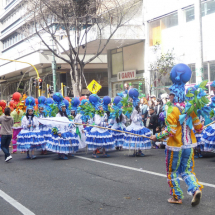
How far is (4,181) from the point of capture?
26.8 ft

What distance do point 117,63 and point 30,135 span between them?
56.8ft

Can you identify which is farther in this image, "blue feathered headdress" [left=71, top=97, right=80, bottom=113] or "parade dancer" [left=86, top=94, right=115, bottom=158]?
"blue feathered headdress" [left=71, top=97, right=80, bottom=113]

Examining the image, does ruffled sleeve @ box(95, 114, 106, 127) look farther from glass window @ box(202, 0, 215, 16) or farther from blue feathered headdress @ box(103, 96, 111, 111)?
glass window @ box(202, 0, 215, 16)

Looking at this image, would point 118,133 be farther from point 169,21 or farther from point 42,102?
point 169,21

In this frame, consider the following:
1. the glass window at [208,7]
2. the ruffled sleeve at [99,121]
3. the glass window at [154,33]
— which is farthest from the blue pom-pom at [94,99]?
the glass window at [154,33]

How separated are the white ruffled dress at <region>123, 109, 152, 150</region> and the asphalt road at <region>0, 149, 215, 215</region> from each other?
0.36 metres

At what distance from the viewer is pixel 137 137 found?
1120 cm

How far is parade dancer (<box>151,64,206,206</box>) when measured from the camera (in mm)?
5691

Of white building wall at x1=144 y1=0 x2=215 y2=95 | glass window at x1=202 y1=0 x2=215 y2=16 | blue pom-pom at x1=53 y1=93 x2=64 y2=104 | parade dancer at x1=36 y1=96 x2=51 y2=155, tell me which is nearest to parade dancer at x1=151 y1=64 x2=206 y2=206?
blue pom-pom at x1=53 y1=93 x2=64 y2=104

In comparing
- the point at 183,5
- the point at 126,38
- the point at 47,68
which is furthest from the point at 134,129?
the point at 47,68

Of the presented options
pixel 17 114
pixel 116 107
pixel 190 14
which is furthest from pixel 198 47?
pixel 17 114

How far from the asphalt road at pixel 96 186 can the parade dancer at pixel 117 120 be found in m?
1.39

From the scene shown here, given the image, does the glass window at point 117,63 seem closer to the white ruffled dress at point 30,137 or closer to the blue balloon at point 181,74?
the white ruffled dress at point 30,137

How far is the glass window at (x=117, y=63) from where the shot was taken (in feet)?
90.6
